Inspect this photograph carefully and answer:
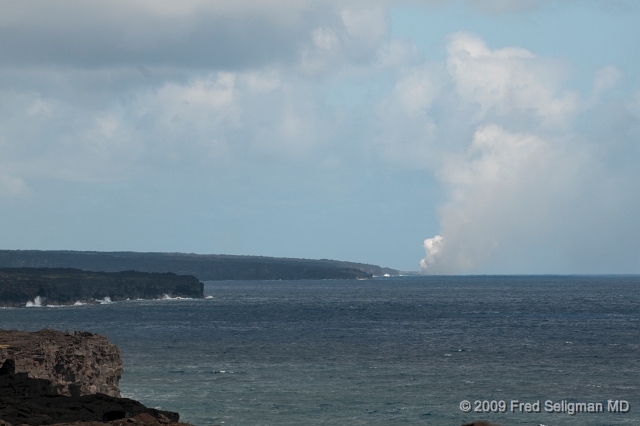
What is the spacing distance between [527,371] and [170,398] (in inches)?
1353

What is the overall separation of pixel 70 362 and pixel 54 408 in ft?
64.8

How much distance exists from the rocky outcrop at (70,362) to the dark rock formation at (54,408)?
20.8 ft

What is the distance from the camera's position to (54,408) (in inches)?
1385

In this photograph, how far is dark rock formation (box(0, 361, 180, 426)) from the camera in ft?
106

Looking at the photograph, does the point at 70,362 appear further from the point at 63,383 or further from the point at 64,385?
the point at 64,385

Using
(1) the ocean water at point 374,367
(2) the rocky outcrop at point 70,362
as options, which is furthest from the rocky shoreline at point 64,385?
(1) the ocean water at point 374,367

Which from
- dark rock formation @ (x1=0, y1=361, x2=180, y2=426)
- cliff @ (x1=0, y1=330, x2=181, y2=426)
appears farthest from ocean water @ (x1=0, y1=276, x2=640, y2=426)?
dark rock formation @ (x1=0, y1=361, x2=180, y2=426)

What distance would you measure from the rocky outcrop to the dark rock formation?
20.8 ft

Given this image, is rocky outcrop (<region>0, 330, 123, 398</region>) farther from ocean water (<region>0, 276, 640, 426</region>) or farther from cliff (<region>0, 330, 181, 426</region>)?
ocean water (<region>0, 276, 640, 426</region>)

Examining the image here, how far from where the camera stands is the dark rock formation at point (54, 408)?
1271 inches

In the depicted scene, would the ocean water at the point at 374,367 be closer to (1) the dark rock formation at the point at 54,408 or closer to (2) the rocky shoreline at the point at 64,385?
(2) the rocky shoreline at the point at 64,385

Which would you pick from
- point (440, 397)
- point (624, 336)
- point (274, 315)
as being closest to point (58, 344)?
point (440, 397)

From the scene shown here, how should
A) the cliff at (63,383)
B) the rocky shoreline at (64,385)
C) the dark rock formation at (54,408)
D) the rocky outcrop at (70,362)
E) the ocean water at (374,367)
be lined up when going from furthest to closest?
the ocean water at (374,367)
the rocky outcrop at (70,362)
the cliff at (63,383)
the rocky shoreline at (64,385)
the dark rock formation at (54,408)

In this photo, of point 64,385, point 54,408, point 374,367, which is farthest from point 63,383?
point 374,367
